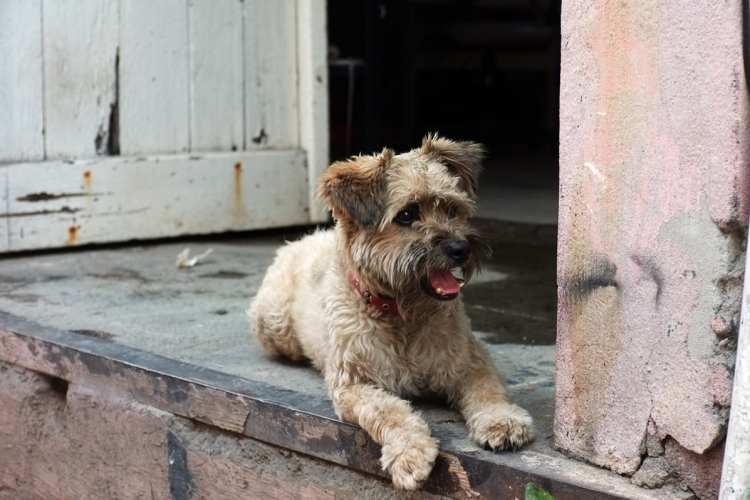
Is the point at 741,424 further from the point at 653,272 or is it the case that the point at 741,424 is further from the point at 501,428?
the point at 501,428

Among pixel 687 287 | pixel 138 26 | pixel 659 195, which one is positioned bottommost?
pixel 687 287

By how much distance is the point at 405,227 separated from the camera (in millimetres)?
3297

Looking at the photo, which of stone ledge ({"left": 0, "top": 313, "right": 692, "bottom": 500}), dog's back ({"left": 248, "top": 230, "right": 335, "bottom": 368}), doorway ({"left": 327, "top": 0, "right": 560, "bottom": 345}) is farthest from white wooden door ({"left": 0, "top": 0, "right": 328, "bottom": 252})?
dog's back ({"left": 248, "top": 230, "right": 335, "bottom": 368})

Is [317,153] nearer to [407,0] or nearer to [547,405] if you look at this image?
[547,405]

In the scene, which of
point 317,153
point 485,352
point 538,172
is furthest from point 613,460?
point 538,172

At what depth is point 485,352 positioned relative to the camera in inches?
138

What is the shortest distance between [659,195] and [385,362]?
46.2 inches

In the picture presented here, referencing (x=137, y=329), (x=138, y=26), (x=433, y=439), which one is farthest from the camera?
(x=138, y=26)

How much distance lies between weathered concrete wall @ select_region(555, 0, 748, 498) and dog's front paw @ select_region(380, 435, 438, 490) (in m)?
0.41

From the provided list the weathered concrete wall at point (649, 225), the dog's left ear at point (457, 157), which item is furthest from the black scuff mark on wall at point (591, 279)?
the dog's left ear at point (457, 157)

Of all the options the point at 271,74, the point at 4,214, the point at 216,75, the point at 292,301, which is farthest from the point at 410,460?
the point at 271,74

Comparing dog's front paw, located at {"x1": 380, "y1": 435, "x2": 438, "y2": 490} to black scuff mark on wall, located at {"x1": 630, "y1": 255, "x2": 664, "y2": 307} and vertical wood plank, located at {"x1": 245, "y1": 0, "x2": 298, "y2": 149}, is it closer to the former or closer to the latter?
black scuff mark on wall, located at {"x1": 630, "y1": 255, "x2": 664, "y2": 307}

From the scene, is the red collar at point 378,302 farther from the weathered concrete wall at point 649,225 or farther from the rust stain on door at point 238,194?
the rust stain on door at point 238,194

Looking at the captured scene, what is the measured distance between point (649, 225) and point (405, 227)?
906 millimetres
